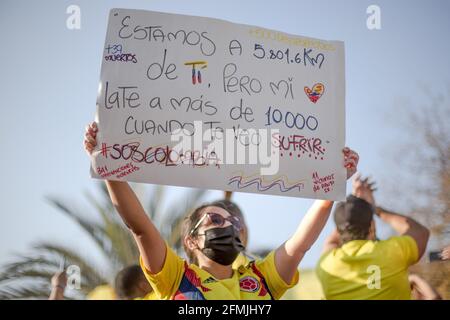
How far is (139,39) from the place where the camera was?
3475 millimetres

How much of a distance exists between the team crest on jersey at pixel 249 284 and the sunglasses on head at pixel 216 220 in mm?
287

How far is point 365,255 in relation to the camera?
157 inches

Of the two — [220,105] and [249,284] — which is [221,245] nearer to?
[249,284]

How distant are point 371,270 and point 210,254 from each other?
1.24m

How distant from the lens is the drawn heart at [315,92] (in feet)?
11.9

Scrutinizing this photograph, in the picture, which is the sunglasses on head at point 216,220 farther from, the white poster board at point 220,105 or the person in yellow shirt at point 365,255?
the person in yellow shirt at point 365,255

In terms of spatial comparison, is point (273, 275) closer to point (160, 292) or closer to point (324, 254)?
point (160, 292)

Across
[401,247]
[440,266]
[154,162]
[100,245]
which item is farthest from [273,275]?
[100,245]

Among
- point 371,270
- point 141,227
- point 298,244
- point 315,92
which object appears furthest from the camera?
point 371,270

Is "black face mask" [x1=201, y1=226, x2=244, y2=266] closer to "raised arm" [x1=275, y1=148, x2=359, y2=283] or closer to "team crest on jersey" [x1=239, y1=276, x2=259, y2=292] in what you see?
"team crest on jersey" [x1=239, y1=276, x2=259, y2=292]

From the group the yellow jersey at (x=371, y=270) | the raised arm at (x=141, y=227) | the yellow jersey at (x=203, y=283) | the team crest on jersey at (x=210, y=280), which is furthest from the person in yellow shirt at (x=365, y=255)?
the raised arm at (x=141, y=227)

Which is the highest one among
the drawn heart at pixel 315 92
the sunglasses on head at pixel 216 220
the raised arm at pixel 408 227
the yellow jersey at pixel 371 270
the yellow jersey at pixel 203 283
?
the drawn heart at pixel 315 92

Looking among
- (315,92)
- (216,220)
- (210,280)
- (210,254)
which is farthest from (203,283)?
(315,92)

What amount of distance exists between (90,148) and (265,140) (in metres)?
0.99
